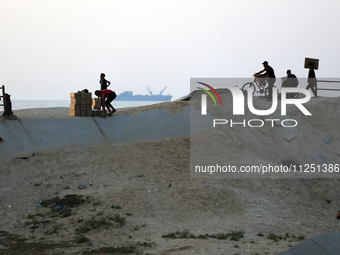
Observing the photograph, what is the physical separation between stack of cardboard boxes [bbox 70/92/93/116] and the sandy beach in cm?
199

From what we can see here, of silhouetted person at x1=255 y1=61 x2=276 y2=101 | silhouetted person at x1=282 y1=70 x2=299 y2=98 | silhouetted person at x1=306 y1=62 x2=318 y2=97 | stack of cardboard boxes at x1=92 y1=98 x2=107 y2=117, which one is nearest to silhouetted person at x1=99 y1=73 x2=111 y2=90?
stack of cardboard boxes at x1=92 y1=98 x2=107 y2=117

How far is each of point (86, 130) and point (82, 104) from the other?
1.31 meters

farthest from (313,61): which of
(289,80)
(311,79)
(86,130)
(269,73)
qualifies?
(86,130)

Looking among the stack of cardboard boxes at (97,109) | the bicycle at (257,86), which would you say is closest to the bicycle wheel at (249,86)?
the bicycle at (257,86)

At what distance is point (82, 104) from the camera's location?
17719 millimetres

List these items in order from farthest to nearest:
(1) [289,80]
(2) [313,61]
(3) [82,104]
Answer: (2) [313,61]
(1) [289,80]
(3) [82,104]

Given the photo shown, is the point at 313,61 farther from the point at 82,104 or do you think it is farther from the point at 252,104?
the point at 82,104

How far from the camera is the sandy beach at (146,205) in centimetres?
962

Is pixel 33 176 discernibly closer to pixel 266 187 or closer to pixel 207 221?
pixel 207 221

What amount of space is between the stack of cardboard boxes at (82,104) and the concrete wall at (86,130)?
38 centimetres

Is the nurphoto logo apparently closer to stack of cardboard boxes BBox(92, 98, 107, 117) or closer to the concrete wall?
the concrete wall

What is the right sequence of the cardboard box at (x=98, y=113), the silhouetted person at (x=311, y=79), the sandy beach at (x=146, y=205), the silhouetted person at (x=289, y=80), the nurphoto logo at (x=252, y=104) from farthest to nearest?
the silhouetted person at (x=311, y=79) → the silhouetted person at (x=289, y=80) → the nurphoto logo at (x=252, y=104) → the cardboard box at (x=98, y=113) → the sandy beach at (x=146, y=205)

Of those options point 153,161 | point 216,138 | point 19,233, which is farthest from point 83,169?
point 216,138

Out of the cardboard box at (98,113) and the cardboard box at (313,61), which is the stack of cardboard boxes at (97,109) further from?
the cardboard box at (313,61)
